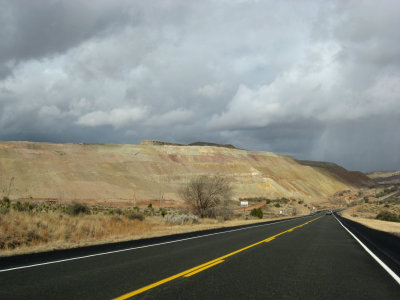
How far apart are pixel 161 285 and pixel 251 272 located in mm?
2499

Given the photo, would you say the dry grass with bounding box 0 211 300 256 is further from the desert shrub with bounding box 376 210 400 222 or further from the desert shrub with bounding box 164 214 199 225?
the desert shrub with bounding box 376 210 400 222

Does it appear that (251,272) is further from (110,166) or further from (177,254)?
A: (110,166)

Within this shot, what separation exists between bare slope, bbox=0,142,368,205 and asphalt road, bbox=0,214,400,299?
6572 cm

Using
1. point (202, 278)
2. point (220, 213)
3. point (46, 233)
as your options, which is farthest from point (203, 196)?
point (202, 278)

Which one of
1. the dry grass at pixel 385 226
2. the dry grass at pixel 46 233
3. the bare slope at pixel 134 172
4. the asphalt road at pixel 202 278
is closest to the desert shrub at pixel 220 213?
the dry grass at pixel 385 226

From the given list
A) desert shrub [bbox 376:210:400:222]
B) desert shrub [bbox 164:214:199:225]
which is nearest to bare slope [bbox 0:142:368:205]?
desert shrub [bbox 164:214:199:225]

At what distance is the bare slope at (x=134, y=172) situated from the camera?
77688 millimetres

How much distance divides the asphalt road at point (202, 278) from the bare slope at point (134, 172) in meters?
65.7

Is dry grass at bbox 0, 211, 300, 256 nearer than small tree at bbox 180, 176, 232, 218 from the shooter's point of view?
Yes

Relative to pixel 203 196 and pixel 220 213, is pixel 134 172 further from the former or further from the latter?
pixel 220 213

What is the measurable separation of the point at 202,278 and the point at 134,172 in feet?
311

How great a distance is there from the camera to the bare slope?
77.7 metres

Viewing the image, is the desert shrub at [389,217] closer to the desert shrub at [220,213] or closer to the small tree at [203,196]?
the desert shrub at [220,213]

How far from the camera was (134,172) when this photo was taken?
330ft
